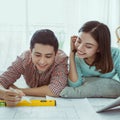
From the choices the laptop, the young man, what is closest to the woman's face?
the young man

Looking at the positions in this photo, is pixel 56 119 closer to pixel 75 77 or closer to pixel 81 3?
pixel 75 77

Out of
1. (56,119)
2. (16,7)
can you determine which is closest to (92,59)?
(56,119)

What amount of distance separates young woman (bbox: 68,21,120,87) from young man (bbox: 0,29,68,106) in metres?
0.06

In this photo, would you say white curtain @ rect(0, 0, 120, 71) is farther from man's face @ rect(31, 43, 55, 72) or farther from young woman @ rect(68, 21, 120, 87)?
man's face @ rect(31, 43, 55, 72)

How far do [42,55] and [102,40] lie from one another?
0.32 meters

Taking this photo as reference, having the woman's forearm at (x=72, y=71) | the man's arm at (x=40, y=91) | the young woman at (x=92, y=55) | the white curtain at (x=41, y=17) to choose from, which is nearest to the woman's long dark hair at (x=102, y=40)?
the young woman at (x=92, y=55)

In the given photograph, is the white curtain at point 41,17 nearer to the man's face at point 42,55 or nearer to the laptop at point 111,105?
the man's face at point 42,55

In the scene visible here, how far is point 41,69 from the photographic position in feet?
4.18

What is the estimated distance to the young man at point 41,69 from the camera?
122 cm

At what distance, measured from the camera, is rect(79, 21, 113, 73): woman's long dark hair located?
131cm

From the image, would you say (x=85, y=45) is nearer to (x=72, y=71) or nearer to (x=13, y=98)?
(x=72, y=71)

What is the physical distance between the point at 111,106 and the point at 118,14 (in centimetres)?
125

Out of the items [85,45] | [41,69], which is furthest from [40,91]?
[85,45]

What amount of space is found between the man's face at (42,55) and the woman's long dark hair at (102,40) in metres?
0.22
